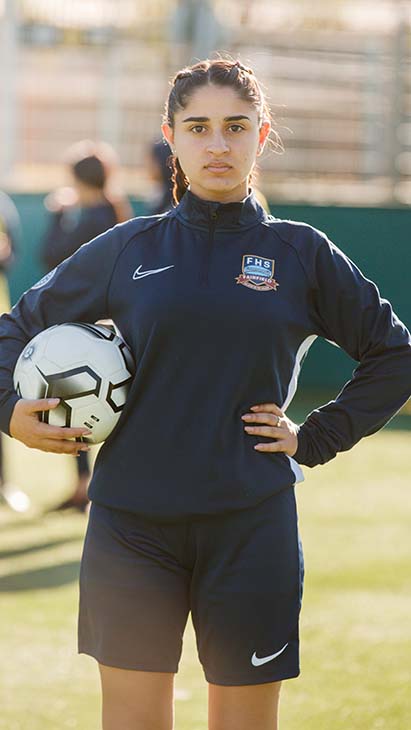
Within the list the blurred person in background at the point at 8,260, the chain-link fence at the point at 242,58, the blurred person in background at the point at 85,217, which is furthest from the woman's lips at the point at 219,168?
the chain-link fence at the point at 242,58

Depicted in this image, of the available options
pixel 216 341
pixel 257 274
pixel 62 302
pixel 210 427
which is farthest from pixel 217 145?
pixel 210 427

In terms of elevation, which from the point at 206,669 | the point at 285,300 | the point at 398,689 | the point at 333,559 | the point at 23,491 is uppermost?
the point at 285,300

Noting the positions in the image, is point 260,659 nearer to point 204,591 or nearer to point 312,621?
point 204,591

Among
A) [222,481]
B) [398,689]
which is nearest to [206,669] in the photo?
[222,481]

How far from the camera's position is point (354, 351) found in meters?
3.58

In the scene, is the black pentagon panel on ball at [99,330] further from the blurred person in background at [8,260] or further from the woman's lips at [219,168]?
the blurred person in background at [8,260]

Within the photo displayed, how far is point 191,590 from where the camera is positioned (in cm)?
345

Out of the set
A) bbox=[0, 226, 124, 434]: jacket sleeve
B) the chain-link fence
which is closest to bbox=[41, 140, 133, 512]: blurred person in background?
bbox=[0, 226, 124, 434]: jacket sleeve

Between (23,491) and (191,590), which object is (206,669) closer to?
(191,590)

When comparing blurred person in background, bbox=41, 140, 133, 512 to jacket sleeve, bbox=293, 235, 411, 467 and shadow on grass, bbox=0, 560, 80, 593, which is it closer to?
shadow on grass, bbox=0, 560, 80, 593

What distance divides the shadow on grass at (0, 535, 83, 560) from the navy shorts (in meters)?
4.20

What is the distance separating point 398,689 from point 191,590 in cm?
213

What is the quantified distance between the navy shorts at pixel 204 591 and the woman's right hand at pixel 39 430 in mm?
247

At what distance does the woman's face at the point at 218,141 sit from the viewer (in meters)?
3.46
